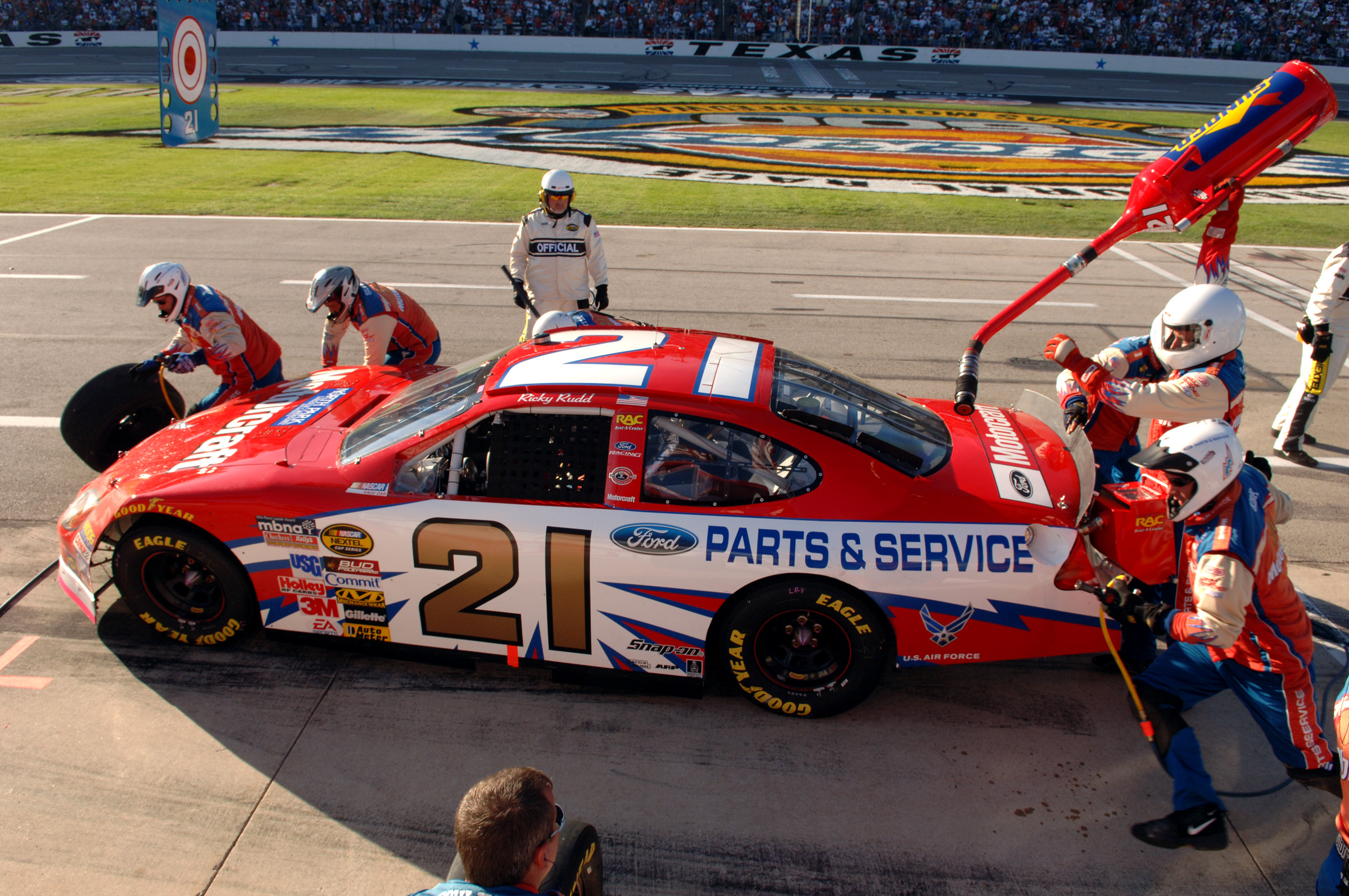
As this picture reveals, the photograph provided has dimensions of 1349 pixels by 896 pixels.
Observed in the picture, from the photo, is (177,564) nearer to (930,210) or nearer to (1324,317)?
(1324,317)

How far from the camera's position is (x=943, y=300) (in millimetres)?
10562

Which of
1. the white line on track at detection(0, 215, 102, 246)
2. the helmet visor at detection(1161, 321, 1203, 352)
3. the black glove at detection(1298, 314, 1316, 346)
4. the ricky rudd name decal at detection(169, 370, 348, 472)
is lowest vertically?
the ricky rudd name decal at detection(169, 370, 348, 472)

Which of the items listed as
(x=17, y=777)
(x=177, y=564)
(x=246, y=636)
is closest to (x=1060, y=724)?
(x=246, y=636)

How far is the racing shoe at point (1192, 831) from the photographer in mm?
3430

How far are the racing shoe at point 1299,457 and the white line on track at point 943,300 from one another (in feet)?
12.9

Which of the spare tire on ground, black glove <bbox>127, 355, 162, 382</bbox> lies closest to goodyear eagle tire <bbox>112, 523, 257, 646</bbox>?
the spare tire on ground

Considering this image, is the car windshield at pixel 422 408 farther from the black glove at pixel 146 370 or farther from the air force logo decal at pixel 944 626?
the air force logo decal at pixel 944 626

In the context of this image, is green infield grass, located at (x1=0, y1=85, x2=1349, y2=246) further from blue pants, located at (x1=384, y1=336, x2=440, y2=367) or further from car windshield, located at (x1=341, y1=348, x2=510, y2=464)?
car windshield, located at (x1=341, y1=348, x2=510, y2=464)

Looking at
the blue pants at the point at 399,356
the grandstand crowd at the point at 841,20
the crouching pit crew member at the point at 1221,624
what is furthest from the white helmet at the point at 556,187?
the grandstand crowd at the point at 841,20

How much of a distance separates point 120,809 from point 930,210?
558 inches

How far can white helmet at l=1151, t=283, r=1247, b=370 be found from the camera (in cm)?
431

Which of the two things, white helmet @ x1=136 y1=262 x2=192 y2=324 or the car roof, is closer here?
the car roof

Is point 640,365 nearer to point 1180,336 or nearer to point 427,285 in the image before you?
point 1180,336

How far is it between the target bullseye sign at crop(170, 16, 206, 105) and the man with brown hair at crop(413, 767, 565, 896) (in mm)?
17169
